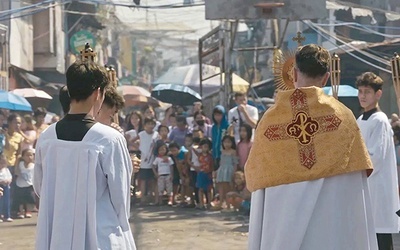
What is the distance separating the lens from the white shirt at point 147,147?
53.4 feet

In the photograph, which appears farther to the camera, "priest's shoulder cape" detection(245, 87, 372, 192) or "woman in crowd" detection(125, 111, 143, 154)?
"woman in crowd" detection(125, 111, 143, 154)

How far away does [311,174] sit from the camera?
213 inches

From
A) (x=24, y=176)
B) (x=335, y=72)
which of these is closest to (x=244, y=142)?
(x=24, y=176)

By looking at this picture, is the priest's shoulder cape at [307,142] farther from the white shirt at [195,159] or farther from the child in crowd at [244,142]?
the white shirt at [195,159]

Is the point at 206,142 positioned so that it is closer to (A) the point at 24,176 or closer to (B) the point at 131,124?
(B) the point at 131,124

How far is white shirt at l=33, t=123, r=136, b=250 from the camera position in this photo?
17.9 feet

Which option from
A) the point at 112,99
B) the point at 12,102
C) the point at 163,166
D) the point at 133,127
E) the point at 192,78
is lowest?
the point at 163,166

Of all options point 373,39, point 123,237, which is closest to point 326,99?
point 123,237

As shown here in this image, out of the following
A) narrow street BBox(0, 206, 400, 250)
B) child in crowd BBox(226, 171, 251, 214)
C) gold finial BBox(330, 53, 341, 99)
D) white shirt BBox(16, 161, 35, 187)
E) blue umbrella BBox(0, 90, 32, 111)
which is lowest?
narrow street BBox(0, 206, 400, 250)

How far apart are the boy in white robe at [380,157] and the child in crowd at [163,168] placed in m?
7.64

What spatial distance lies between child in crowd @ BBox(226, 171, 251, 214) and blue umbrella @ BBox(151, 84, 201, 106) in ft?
28.8

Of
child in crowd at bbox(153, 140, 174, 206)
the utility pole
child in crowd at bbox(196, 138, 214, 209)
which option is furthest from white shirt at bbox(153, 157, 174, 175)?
the utility pole

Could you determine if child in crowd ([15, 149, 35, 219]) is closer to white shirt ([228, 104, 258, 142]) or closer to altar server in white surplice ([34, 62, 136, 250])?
Answer: white shirt ([228, 104, 258, 142])

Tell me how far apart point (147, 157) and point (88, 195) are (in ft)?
35.5
